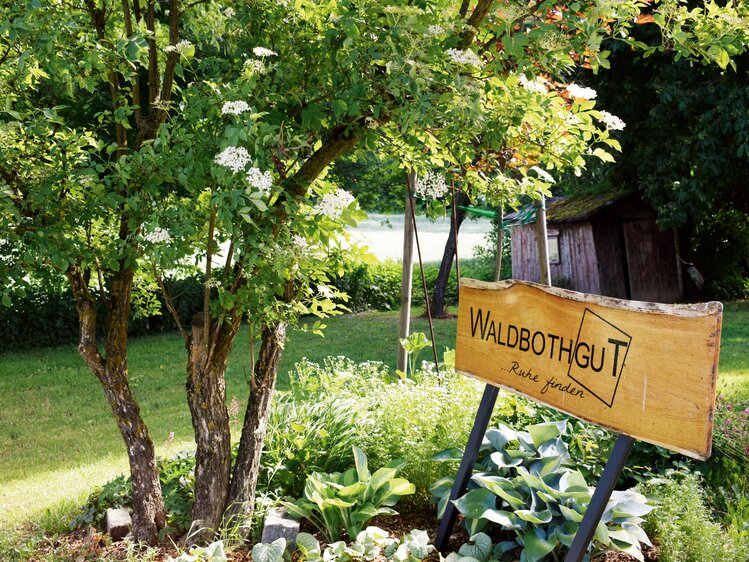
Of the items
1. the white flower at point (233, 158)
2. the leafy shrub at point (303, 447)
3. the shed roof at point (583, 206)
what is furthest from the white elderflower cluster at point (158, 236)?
the shed roof at point (583, 206)

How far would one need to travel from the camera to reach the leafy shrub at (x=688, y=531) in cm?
313

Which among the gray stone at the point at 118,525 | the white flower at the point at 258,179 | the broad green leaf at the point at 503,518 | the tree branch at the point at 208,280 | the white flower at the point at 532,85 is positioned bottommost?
the gray stone at the point at 118,525

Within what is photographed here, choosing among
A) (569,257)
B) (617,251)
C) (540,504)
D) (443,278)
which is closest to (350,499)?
(540,504)

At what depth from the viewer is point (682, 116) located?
42.3 ft

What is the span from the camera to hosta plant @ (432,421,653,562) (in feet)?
10.00

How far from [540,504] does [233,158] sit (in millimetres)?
1944

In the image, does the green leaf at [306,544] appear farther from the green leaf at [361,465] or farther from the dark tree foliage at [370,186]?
the dark tree foliage at [370,186]

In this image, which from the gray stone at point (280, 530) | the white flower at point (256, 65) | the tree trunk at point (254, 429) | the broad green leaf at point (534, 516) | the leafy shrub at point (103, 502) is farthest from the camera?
the leafy shrub at point (103, 502)

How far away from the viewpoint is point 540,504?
10.5 ft

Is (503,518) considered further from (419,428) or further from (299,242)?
(299,242)

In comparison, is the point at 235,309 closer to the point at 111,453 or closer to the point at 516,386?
the point at 516,386

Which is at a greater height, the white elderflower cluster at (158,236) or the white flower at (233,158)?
the white flower at (233,158)

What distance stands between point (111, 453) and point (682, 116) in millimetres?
10914

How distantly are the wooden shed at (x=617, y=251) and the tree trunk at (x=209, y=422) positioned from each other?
1236 cm
